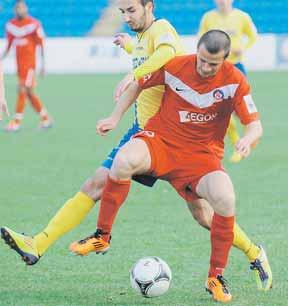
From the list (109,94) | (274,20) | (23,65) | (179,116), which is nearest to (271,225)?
(179,116)

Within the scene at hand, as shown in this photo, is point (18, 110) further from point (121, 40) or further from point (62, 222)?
point (62, 222)

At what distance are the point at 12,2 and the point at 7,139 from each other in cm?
1873

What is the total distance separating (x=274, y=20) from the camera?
3344 cm

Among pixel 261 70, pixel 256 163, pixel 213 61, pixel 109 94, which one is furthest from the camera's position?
pixel 261 70

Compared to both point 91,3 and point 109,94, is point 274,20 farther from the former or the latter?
point 109,94

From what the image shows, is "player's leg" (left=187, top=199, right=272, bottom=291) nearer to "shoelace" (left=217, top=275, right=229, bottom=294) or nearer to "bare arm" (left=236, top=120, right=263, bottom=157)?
"shoelace" (left=217, top=275, right=229, bottom=294)

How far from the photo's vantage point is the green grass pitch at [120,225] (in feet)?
21.1

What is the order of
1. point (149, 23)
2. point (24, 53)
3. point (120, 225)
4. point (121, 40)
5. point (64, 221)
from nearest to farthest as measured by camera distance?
point (64, 221) < point (149, 23) < point (121, 40) < point (120, 225) < point (24, 53)

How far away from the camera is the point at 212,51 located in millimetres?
6184

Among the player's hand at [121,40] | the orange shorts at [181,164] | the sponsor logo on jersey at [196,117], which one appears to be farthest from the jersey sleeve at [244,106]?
the player's hand at [121,40]

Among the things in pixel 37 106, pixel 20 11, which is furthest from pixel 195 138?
pixel 20 11

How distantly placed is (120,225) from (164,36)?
91.3 inches

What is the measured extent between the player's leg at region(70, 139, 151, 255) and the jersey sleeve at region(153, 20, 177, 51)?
2.23 feet

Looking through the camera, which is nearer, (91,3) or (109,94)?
(109,94)
